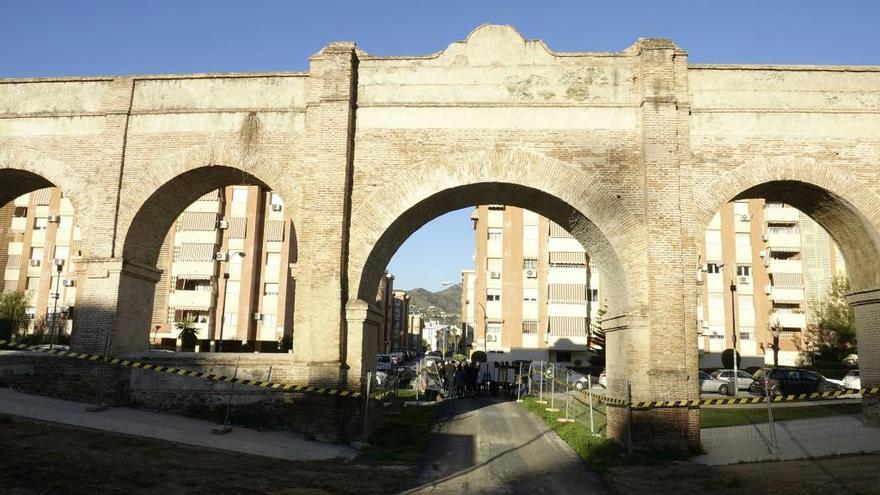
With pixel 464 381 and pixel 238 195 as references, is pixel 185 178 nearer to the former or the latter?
pixel 464 381

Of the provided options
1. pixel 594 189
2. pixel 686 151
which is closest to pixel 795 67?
pixel 686 151

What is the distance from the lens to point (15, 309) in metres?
41.2

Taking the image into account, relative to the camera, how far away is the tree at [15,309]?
4044 cm

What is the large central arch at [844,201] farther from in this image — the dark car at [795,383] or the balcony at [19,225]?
the balcony at [19,225]

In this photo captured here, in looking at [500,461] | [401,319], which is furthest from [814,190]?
[401,319]

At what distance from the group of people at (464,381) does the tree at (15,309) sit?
31.0m

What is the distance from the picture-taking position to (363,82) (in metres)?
13.2

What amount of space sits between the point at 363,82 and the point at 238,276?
3389cm

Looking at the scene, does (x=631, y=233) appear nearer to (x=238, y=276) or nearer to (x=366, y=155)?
(x=366, y=155)

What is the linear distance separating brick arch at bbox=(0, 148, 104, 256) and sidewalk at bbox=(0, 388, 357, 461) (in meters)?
3.24

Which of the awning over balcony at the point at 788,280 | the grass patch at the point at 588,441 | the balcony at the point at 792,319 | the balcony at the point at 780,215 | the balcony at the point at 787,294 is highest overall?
the balcony at the point at 780,215

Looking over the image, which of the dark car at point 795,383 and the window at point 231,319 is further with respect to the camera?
the window at point 231,319

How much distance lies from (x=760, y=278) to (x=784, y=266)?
5.67 feet

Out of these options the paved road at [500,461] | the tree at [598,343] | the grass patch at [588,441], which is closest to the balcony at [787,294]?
the tree at [598,343]
